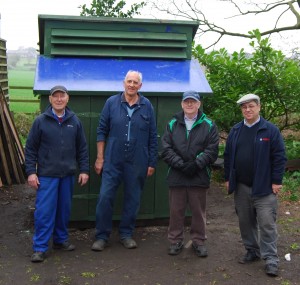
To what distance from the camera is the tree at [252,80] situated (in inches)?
286

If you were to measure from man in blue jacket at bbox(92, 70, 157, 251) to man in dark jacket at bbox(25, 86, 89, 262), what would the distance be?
11.6 inches

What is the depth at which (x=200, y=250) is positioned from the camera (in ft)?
15.4

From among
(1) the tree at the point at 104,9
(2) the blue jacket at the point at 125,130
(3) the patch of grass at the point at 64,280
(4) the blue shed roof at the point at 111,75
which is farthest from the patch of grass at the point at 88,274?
(1) the tree at the point at 104,9

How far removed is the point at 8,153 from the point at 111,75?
317cm

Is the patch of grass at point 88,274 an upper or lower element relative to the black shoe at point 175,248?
lower

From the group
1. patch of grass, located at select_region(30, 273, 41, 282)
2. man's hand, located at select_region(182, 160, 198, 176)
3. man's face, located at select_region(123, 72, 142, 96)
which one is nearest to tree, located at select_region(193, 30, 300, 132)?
man's face, located at select_region(123, 72, 142, 96)

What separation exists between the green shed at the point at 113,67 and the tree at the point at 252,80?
6.15 feet

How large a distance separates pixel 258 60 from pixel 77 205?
387cm

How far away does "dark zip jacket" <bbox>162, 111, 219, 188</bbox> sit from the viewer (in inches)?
174

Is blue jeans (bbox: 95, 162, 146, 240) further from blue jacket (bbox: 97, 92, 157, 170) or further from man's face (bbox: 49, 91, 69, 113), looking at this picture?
man's face (bbox: 49, 91, 69, 113)

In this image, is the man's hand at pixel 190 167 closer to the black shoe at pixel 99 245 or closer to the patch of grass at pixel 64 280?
the black shoe at pixel 99 245

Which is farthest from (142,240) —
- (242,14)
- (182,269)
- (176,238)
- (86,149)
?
(242,14)

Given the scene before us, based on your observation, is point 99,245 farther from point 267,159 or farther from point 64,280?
point 267,159

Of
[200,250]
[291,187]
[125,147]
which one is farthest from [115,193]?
[291,187]
